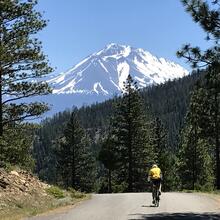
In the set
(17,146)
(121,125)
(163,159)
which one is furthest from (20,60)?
(163,159)

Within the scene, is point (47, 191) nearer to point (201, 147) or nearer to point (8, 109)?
point (8, 109)

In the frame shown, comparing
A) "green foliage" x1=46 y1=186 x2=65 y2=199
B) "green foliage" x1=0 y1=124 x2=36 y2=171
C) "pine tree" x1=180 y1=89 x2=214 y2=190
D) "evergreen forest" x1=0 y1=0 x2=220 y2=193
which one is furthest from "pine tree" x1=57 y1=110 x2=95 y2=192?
"green foliage" x1=46 y1=186 x2=65 y2=199

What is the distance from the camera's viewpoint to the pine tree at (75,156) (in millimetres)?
72312

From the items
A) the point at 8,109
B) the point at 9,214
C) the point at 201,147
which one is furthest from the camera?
the point at 201,147

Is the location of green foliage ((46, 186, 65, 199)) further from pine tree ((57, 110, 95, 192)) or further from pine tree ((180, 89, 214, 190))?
pine tree ((57, 110, 95, 192))

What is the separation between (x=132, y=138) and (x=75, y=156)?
50.5 feet

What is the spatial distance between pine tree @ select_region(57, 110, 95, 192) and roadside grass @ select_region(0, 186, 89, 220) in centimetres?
4494

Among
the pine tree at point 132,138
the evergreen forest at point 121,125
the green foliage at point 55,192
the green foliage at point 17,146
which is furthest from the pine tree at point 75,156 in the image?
the green foliage at point 55,192

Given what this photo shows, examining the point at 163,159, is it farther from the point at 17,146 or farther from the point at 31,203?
the point at 31,203

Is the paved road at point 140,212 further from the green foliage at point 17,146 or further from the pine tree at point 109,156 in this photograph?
the pine tree at point 109,156

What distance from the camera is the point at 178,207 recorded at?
72.4ft

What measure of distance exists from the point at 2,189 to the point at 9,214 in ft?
8.90

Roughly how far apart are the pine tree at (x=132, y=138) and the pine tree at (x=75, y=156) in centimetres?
1138

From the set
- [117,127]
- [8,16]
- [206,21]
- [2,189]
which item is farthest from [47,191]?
[117,127]
